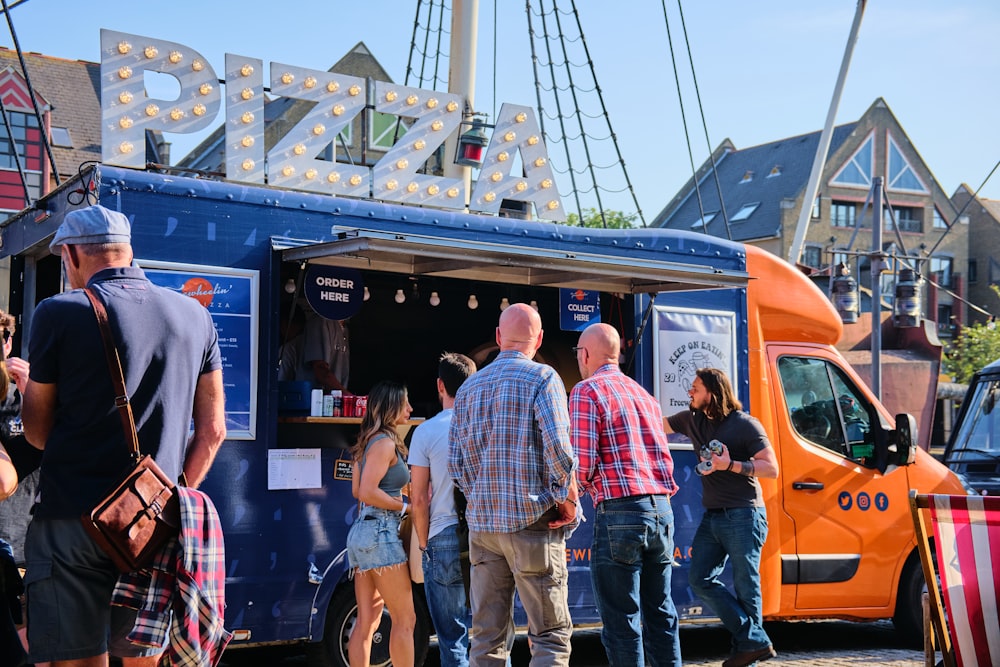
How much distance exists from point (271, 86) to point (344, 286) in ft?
5.84

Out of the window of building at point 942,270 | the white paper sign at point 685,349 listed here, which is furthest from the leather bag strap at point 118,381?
the window of building at point 942,270

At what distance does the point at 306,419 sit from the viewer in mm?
6547

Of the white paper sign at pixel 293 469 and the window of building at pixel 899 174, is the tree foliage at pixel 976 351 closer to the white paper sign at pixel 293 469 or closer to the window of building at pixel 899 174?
the window of building at pixel 899 174

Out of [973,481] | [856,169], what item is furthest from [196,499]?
[856,169]

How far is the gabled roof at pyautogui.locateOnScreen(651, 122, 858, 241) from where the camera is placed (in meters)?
53.6

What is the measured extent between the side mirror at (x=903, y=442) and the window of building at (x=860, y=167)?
48039mm

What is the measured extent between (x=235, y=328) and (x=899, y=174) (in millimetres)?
54027

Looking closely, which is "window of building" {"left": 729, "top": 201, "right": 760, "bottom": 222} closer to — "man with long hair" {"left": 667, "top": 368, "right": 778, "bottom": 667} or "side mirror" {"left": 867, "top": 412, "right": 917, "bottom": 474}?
"side mirror" {"left": 867, "top": 412, "right": 917, "bottom": 474}

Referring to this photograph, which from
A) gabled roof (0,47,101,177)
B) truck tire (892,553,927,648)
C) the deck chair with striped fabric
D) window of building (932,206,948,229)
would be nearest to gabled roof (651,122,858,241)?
window of building (932,206,948,229)

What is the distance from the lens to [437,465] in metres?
5.93

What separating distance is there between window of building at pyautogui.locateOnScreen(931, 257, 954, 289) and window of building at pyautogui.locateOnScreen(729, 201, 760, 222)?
9569mm

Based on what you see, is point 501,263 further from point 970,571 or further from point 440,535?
point 970,571

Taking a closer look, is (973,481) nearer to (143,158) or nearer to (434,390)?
(434,390)

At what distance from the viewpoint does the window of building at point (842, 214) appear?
54656mm
